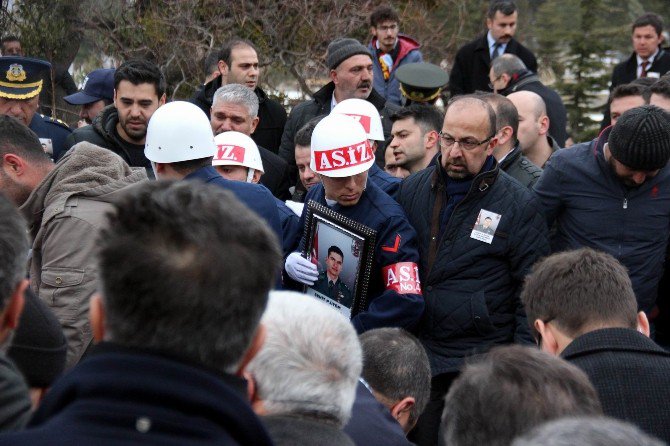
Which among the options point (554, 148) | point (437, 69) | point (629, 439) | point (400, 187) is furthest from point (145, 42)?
point (629, 439)

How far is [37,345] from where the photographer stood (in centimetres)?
295

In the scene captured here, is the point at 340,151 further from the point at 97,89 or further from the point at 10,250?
the point at 97,89

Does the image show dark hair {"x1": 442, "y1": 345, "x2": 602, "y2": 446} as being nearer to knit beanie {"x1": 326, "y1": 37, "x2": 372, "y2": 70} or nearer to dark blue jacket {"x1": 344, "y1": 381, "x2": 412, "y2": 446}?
dark blue jacket {"x1": 344, "y1": 381, "x2": 412, "y2": 446}

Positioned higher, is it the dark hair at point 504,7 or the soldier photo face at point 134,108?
the dark hair at point 504,7

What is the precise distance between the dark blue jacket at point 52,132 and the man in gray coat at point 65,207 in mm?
2440

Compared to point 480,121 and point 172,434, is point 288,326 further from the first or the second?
point 480,121

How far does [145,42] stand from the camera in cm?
1062

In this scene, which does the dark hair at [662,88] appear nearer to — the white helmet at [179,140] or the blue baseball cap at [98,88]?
the white helmet at [179,140]

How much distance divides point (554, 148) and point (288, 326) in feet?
16.1

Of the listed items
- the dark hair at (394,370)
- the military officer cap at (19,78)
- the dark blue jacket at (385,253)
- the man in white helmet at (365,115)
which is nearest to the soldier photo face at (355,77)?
the man in white helmet at (365,115)

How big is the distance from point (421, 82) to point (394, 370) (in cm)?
463

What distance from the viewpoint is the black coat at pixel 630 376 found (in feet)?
9.48

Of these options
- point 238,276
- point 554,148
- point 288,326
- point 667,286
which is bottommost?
point 667,286

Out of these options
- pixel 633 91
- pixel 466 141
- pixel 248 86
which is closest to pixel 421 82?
pixel 248 86
